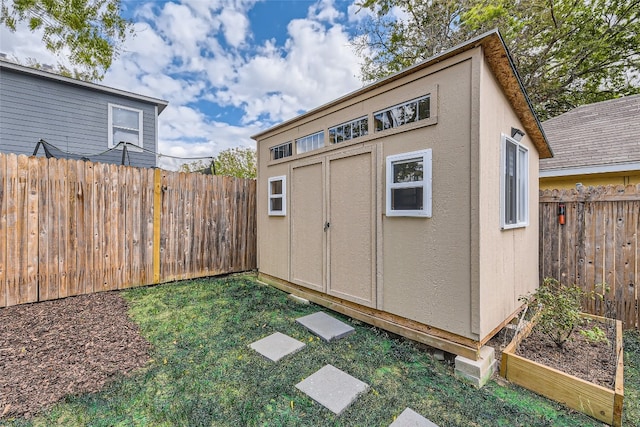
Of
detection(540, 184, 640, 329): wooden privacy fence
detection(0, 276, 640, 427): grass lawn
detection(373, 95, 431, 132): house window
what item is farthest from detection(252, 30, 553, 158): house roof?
detection(0, 276, 640, 427): grass lawn

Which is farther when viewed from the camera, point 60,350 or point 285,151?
point 285,151

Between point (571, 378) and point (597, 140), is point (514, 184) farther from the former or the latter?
point (597, 140)

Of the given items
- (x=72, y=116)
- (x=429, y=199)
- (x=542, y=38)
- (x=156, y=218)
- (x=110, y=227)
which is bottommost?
(x=110, y=227)

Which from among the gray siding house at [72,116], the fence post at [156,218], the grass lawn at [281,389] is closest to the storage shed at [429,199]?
the grass lawn at [281,389]

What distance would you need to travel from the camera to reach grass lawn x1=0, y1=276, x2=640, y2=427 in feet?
6.18

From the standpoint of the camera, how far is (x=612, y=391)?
1918mm

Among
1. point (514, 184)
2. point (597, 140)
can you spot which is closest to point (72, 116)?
point (514, 184)

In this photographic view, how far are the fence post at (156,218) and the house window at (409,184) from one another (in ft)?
13.8

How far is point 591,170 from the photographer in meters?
5.02

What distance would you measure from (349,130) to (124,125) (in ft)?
27.9

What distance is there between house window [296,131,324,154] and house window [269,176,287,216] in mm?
587

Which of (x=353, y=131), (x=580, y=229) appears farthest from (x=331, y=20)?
(x=580, y=229)

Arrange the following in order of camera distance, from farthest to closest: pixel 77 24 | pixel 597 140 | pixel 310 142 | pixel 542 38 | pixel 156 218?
pixel 542 38, pixel 77 24, pixel 597 140, pixel 156 218, pixel 310 142

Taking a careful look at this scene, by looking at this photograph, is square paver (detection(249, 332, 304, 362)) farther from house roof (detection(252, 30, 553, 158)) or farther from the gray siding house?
the gray siding house
